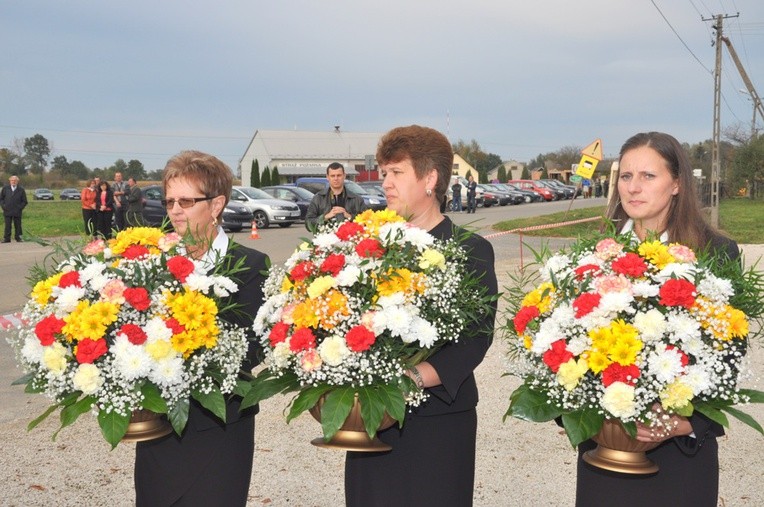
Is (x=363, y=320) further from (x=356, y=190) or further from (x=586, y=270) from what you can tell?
(x=356, y=190)

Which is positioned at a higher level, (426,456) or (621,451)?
(621,451)

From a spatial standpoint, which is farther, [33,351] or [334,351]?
[33,351]

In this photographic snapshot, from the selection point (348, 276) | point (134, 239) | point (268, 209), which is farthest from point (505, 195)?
point (348, 276)

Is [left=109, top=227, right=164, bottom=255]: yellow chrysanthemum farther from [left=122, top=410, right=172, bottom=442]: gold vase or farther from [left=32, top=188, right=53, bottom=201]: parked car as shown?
[left=32, top=188, right=53, bottom=201]: parked car

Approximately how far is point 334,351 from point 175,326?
552 mm

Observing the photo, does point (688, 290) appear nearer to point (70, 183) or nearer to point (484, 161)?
point (70, 183)

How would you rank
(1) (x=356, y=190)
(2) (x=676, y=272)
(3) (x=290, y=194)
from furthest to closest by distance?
(1) (x=356, y=190) → (3) (x=290, y=194) → (2) (x=676, y=272)

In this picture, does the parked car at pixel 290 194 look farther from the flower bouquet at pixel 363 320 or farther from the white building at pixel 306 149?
the white building at pixel 306 149

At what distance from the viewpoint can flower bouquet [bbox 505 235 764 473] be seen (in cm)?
242

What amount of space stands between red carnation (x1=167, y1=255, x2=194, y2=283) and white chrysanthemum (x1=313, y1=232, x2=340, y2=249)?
1.46 ft

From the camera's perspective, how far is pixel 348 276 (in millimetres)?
2672

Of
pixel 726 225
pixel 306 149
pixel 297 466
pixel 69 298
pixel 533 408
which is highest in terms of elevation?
pixel 306 149

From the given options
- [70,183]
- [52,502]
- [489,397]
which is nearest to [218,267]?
[52,502]

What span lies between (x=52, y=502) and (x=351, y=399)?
322 cm
